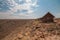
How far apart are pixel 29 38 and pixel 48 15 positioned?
17.7 ft

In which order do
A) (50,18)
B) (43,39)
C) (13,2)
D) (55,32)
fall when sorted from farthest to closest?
(50,18)
(13,2)
(55,32)
(43,39)

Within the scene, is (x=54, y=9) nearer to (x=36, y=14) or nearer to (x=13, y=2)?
(x=36, y=14)

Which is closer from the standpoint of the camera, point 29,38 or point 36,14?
point 29,38

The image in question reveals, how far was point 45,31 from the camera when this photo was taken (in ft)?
25.7

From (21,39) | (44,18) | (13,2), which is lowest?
(21,39)

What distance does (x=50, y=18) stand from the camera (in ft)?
40.9

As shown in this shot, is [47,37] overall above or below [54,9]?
below

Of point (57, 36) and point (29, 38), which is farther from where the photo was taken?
point (29, 38)

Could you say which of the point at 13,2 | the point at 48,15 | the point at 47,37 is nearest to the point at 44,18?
the point at 48,15

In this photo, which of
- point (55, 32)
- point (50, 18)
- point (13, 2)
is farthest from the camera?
point (50, 18)

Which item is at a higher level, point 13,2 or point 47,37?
point 13,2

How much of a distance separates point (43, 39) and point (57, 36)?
0.71m

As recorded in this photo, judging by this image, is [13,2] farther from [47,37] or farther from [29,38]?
[47,37]

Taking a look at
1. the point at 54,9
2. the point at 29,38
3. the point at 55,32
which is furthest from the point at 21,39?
the point at 54,9
